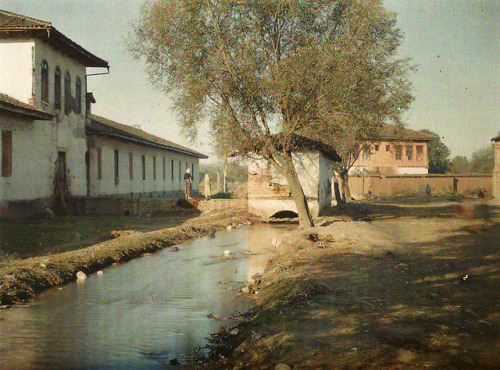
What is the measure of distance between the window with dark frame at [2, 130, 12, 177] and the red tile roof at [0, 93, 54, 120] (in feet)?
3.21

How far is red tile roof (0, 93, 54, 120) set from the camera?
17.8 metres

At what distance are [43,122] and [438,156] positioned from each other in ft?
195

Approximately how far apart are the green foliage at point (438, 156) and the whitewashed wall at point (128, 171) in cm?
3774

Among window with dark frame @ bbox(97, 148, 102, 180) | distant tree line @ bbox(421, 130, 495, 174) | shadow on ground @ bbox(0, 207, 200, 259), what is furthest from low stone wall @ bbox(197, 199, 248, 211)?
distant tree line @ bbox(421, 130, 495, 174)

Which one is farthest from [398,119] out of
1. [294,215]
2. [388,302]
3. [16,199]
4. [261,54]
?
[388,302]

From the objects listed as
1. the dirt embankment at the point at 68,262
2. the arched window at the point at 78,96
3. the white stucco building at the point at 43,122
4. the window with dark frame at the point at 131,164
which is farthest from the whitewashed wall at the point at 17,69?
the window with dark frame at the point at 131,164

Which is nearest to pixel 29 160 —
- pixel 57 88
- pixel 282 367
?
pixel 57 88

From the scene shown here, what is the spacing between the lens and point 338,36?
760 inches

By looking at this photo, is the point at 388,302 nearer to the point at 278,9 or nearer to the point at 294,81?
the point at 294,81

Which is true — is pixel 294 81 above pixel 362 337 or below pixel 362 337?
above

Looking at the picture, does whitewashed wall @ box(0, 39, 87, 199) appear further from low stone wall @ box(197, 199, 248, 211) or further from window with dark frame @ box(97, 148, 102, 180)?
low stone wall @ box(197, 199, 248, 211)

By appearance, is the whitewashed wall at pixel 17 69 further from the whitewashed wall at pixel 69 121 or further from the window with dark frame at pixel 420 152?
the window with dark frame at pixel 420 152

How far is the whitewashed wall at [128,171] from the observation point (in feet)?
94.0

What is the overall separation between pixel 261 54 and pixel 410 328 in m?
15.0
